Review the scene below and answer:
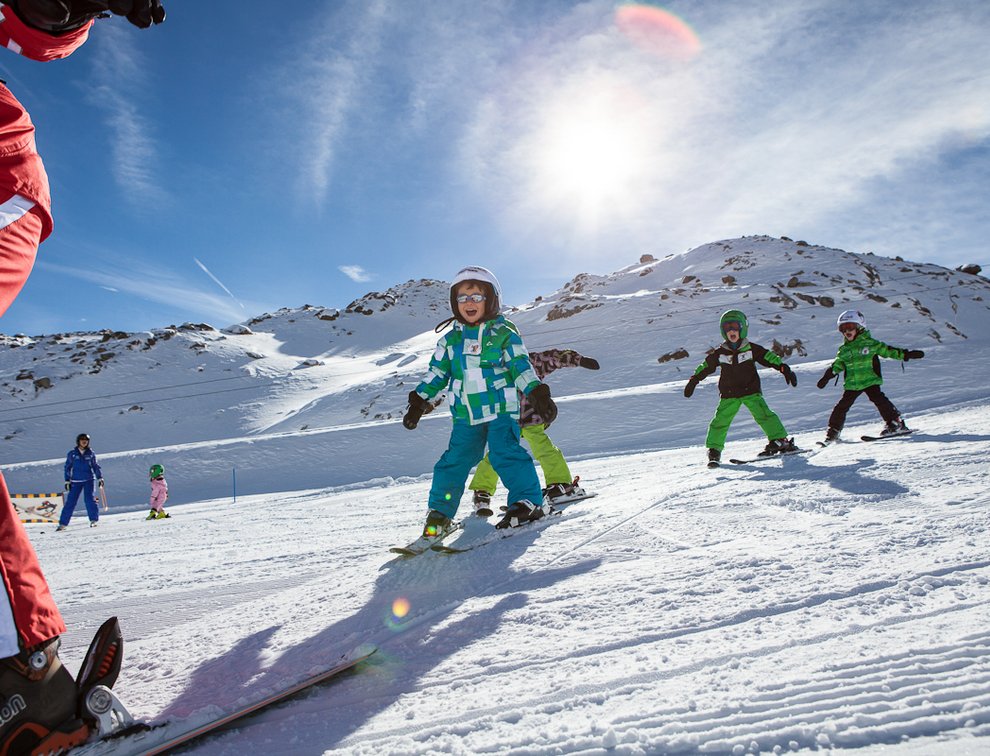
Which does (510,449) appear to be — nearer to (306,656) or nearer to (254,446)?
(306,656)

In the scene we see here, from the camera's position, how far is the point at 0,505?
1063 millimetres

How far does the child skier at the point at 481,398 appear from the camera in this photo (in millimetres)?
3188

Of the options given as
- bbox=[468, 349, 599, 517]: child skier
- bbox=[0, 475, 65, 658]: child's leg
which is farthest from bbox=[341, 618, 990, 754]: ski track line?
bbox=[468, 349, 599, 517]: child skier

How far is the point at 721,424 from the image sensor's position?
18.2 feet

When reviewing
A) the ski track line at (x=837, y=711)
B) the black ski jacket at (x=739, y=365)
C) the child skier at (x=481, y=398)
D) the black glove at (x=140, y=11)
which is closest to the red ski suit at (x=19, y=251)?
the black glove at (x=140, y=11)

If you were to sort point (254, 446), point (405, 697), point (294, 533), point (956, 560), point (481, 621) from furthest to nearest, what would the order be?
point (254, 446), point (294, 533), point (481, 621), point (956, 560), point (405, 697)

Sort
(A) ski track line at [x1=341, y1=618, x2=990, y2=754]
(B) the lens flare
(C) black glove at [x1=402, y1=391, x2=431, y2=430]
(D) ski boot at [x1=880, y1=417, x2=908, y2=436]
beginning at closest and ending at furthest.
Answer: (A) ski track line at [x1=341, y1=618, x2=990, y2=754], (B) the lens flare, (C) black glove at [x1=402, y1=391, x2=431, y2=430], (D) ski boot at [x1=880, y1=417, x2=908, y2=436]

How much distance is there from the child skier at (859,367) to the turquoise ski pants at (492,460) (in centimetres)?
474

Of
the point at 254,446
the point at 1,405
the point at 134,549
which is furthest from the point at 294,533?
the point at 1,405

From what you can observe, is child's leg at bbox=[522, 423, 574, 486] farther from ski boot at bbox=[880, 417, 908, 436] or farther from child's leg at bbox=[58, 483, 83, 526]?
child's leg at bbox=[58, 483, 83, 526]

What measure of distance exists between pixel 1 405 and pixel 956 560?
47540 mm

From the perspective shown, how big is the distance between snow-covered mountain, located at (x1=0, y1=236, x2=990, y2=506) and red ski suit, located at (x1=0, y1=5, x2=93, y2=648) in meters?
9.49

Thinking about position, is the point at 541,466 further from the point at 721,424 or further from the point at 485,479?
the point at 721,424

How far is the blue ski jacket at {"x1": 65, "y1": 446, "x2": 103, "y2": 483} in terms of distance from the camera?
9.25 meters
